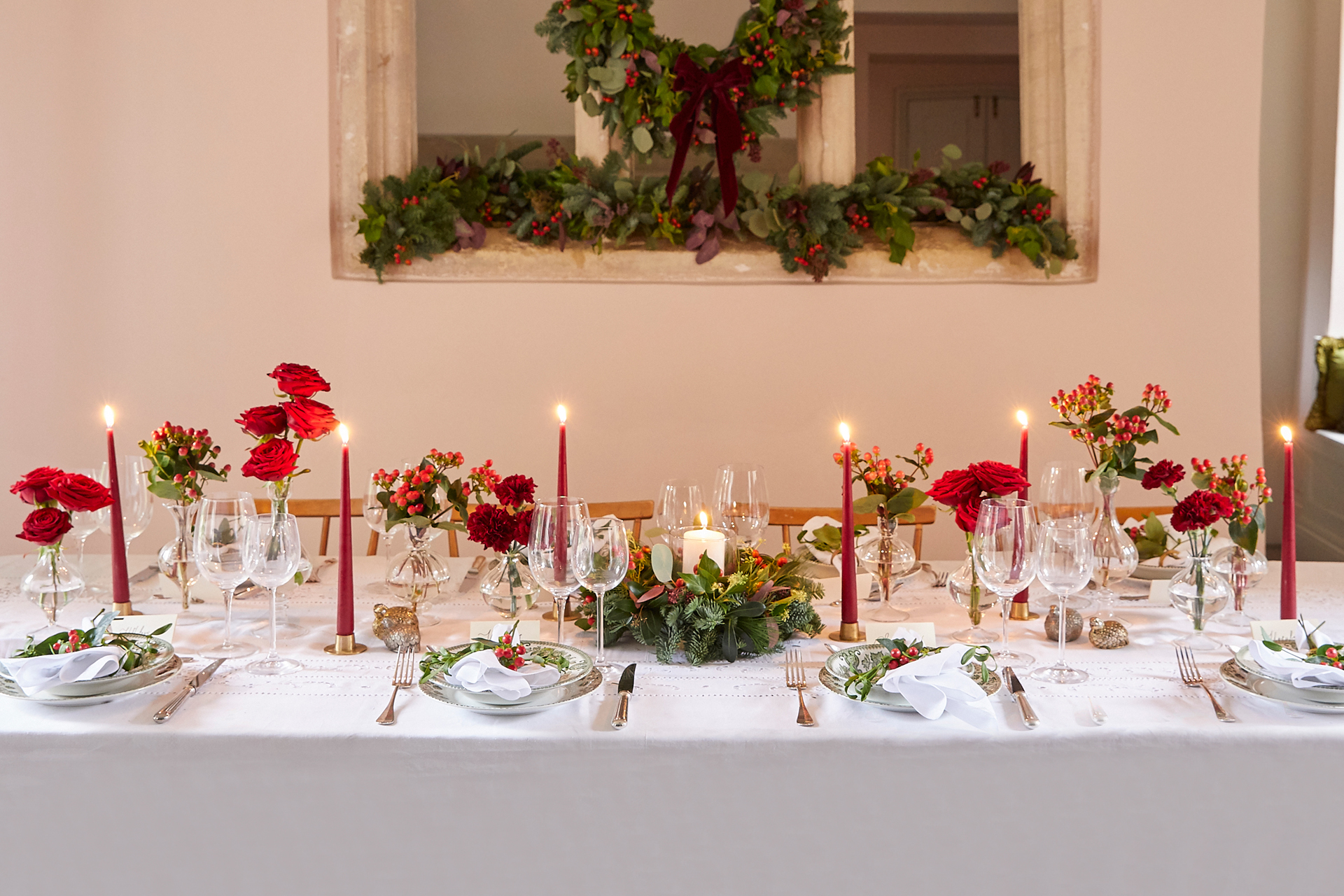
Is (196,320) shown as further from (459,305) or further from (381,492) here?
(381,492)

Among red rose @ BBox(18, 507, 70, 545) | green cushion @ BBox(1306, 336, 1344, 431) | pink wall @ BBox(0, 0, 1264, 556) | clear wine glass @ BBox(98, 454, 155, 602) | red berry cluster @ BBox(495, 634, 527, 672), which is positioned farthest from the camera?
green cushion @ BBox(1306, 336, 1344, 431)

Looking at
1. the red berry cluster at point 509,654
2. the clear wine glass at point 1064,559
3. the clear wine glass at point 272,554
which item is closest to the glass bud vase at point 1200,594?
the clear wine glass at point 1064,559

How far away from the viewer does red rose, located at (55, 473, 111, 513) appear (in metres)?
1.44

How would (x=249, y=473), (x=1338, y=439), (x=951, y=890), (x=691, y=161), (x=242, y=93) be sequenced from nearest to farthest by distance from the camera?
1. (x=951, y=890)
2. (x=249, y=473)
3. (x=242, y=93)
4. (x=691, y=161)
5. (x=1338, y=439)

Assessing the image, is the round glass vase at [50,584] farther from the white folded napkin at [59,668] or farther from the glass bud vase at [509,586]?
the glass bud vase at [509,586]

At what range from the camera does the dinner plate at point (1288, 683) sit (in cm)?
111

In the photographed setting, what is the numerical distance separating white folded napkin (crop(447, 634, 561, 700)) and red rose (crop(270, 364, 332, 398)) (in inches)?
17.3

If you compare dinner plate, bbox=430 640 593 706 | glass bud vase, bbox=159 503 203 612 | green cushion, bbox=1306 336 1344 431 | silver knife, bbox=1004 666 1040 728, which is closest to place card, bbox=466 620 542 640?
dinner plate, bbox=430 640 593 706

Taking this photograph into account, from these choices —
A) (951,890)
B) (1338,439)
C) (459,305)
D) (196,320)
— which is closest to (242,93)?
(196,320)

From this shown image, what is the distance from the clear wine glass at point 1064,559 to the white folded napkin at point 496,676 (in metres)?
0.60

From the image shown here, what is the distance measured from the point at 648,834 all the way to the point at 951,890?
12.7 inches

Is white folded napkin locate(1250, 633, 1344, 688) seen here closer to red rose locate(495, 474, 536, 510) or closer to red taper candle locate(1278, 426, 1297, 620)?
red taper candle locate(1278, 426, 1297, 620)

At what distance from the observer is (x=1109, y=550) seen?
154 cm

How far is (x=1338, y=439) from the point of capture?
12.3 ft
